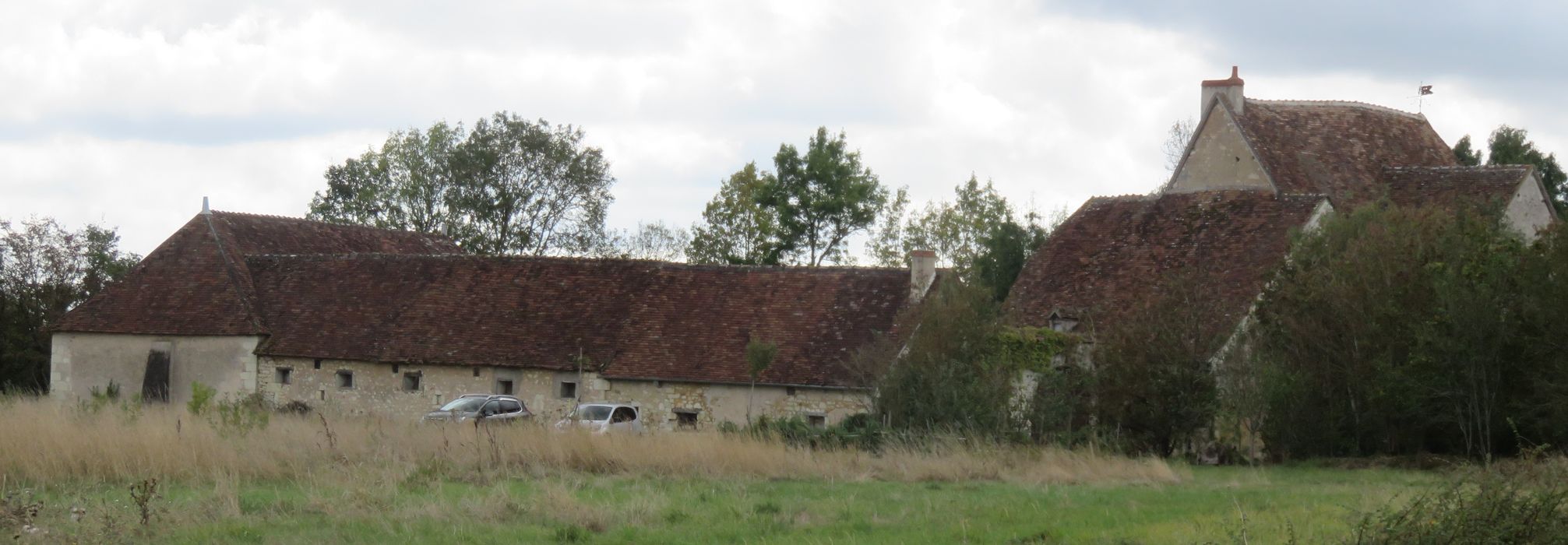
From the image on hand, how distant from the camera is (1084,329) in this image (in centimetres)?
2716

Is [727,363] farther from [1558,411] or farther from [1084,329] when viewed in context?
[1558,411]

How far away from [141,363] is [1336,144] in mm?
30272

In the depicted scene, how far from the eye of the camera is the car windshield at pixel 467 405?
28.2m

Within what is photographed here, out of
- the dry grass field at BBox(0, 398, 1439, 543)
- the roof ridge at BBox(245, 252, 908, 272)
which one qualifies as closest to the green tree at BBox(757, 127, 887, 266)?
the roof ridge at BBox(245, 252, 908, 272)

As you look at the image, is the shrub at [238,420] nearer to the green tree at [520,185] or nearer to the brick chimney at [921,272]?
the brick chimney at [921,272]

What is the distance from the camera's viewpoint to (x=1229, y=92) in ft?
111

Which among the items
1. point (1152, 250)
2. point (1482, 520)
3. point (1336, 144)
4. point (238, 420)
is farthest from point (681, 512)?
point (1336, 144)

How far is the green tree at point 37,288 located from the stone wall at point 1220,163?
99.6 feet

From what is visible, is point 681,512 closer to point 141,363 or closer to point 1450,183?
point 1450,183

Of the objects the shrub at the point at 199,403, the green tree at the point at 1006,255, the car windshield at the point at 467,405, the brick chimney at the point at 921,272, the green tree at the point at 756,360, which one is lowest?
the car windshield at the point at 467,405

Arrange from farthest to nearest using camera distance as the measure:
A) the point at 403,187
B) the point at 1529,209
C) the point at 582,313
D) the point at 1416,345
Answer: the point at 403,187 < the point at 582,313 < the point at 1529,209 < the point at 1416,345

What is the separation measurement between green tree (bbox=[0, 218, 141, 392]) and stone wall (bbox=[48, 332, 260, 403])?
2.41m

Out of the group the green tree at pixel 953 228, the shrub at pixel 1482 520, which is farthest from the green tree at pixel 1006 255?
the shrub at pixel 1482 520

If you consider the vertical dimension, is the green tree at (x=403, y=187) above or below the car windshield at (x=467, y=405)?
above
